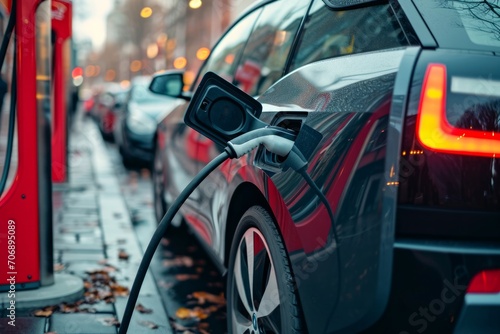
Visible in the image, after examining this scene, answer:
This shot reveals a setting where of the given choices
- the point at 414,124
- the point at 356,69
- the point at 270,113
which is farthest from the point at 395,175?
the point at 270,113

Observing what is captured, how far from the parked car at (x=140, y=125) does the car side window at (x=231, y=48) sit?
5561 mm

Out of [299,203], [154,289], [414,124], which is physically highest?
[414,124]

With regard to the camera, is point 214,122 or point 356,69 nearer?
point 356,69

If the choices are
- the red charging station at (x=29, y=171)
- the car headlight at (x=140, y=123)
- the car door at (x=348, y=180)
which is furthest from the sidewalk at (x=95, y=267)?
the car headlight at (x=140, y=123)

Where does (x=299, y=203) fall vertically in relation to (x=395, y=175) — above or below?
below

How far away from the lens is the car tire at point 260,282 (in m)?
2.24

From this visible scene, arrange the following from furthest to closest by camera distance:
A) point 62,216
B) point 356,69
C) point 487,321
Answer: point 62,216
point 356,69
point 487,321

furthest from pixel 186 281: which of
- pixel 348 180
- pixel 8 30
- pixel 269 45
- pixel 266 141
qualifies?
pixel 348 180

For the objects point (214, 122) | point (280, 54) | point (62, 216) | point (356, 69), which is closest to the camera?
point (356, 69)

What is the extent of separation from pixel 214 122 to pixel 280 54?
0.80 meters

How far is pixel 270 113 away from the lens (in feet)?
8.77

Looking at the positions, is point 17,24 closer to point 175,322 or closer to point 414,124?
point 175,322

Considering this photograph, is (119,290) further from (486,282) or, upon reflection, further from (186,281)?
(486,282)

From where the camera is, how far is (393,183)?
184 cm
